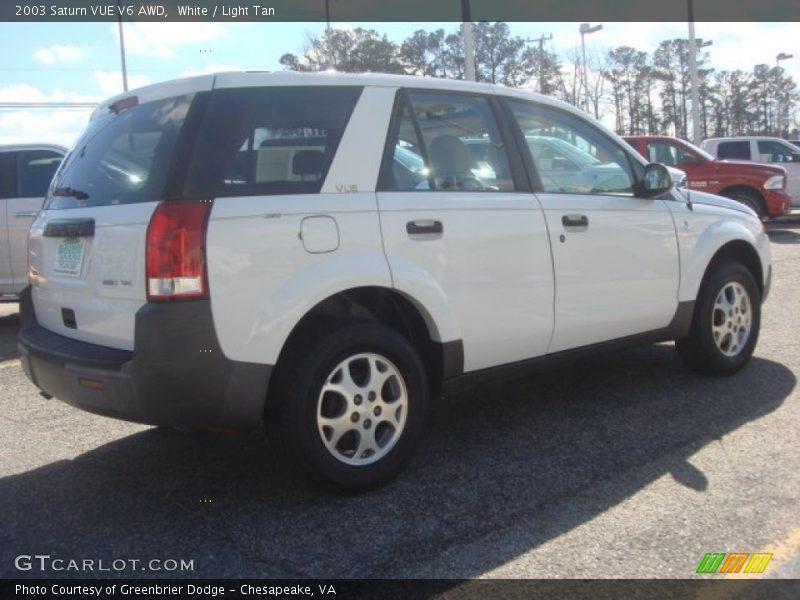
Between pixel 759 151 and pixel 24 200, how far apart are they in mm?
14649

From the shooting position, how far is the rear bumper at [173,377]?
3.19m

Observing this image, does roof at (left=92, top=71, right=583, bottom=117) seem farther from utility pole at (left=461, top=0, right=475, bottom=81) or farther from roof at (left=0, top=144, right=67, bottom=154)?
utility pole at (left=461, top=0, right=475, bottom=81)

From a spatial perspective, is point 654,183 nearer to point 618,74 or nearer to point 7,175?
point 7,175

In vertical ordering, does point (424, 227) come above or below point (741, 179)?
below

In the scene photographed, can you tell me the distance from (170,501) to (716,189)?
13.6 meters

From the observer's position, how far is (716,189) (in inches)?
597

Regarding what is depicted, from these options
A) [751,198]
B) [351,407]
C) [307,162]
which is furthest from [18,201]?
[751,198]

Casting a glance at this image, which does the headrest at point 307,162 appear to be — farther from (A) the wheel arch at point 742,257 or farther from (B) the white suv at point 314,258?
(A) the wheel arch at point 742,257

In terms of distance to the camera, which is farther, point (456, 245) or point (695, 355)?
point (695, 355)

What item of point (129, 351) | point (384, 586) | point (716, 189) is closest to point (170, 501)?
point (129, 351)

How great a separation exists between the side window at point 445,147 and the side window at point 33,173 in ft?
19.0

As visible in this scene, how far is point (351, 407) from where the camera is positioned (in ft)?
11.8

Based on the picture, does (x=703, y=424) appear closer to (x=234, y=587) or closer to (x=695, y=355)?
(x=695, y=355)

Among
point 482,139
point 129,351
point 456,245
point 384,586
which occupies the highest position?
point 482,139
